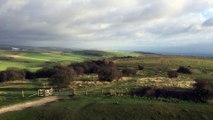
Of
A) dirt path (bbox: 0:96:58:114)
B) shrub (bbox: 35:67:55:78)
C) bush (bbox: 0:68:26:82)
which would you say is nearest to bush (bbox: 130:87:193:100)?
dirt path (bbox: 0:96:58:114)

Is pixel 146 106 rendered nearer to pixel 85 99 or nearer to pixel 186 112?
pixel 186 112

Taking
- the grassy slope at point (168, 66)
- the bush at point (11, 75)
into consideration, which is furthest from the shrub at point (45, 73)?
the grassy slope at point (168, 66)

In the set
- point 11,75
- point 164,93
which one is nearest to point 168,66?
point 11,75

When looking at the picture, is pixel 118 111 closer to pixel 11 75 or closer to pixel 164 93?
pixel 164 93

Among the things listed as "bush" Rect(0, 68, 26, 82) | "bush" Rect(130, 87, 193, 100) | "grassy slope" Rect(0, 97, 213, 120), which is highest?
"bush" Rect(130, 87, 193, 100)

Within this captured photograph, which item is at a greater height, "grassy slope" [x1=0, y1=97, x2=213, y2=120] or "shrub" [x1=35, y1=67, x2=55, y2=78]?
"grassy slope" [x1=0, y1=97, x2=213, y2=120]

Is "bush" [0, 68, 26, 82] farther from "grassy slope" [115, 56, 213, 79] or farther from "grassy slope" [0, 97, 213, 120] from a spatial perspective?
"grassy slope" [0, 97, 213, 120]

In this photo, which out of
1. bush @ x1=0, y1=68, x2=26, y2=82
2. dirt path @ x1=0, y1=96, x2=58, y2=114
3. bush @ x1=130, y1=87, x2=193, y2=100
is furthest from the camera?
bush @ x1=0, y1=68, x2=26, y2=82

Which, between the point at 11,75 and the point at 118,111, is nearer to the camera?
the point at 118,111

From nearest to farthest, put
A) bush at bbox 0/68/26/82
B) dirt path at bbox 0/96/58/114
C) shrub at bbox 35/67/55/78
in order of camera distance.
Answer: dirt path at bbox 0/96/58/114, bush at bbox 0/68/26/82, shrub at bbox 35/67/55/78
